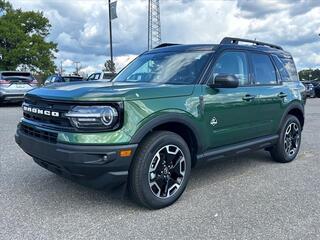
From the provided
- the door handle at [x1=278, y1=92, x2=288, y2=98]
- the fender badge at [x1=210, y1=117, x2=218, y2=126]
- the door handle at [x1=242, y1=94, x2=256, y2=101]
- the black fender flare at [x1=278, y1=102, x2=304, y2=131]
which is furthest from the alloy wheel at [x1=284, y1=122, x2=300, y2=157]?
the fender badge at [x1=210, y1=117, x2=218, y2=126]

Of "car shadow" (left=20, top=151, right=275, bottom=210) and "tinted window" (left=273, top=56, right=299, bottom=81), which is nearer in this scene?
"car shadow" (left=20, top=151, right=275, bottom=210)

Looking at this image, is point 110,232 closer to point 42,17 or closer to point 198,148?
point 198,148

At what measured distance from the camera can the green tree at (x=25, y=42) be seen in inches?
1743

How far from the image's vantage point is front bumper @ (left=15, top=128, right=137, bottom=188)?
344 centimetres

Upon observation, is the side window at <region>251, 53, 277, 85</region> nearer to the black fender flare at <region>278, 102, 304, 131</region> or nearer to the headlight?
the black fender flare at <region>278, 102, 304, 131</region>

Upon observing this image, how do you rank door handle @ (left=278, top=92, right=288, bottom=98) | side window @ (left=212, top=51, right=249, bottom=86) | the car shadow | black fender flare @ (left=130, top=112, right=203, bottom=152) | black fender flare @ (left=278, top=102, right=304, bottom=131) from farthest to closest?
1. black fender flare @ (left=278, top=102, right=304, bottom=131)
2. door handle @ (left=278, top=92, right=288, bottom=98)
3. side window @ (left=212, top=51, right=249, bottom=86)
4. the car shadow
5. black fender flare @ (left=130, top=112, right=203, bottom=152)

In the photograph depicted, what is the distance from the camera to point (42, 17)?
1934 inches

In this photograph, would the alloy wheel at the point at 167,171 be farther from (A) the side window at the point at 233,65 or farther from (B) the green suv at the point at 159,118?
(A) the side window at the point at 233,65

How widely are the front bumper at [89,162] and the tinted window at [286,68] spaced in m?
3.32

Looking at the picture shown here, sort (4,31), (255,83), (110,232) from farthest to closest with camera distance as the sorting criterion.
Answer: (4,31)
(255,83)
(110,232)

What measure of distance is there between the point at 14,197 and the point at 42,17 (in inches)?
1939

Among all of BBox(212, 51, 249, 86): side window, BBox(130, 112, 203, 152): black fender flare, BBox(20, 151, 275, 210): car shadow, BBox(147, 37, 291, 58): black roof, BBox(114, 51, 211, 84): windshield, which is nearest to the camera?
BBox(130, 112, 203, 152): black fender flare

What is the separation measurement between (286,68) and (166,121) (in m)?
3.11

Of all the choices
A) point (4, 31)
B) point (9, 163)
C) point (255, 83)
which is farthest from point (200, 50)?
point (4, 31)
